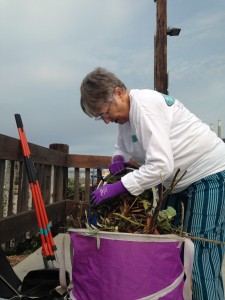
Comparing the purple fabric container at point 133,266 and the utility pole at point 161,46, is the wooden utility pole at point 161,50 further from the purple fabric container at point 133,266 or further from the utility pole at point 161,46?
the purple fabric container at point 133,266

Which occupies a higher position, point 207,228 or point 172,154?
point 172,154

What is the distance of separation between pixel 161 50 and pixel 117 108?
23.0 feet

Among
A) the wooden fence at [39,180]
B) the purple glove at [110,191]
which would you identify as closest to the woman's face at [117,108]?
the purple glove at [110,191]

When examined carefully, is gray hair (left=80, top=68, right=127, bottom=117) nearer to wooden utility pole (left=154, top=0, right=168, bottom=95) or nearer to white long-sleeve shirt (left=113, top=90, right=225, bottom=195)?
white long-sleeve shirt (left=113, top=90, right=225, bottom=195)

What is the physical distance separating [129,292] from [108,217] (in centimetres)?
34

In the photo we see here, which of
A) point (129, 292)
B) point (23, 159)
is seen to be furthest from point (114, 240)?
point (23, 159)

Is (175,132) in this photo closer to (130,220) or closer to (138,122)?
(138,122)

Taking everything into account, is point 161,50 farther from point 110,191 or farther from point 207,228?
point 110,191

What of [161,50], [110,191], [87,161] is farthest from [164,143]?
[161,50]

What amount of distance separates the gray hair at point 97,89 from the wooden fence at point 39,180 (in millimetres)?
1046

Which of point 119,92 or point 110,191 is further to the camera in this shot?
point 119,92

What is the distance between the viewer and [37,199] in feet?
10.7

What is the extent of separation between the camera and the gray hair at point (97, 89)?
1.85 metres

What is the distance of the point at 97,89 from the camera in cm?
184
